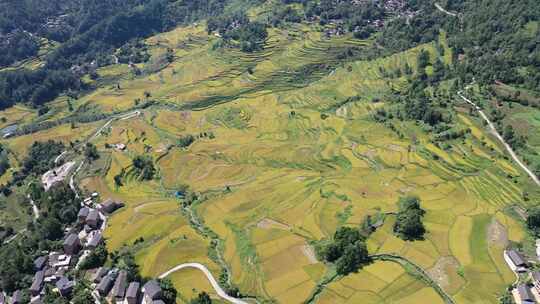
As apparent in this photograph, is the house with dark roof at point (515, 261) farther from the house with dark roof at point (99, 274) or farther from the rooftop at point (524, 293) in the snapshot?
the house with dark roof at point (99, 274)

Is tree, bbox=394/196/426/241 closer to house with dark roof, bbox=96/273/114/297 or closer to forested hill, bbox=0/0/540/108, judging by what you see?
house with dark roof, bbox=96/273/114/297

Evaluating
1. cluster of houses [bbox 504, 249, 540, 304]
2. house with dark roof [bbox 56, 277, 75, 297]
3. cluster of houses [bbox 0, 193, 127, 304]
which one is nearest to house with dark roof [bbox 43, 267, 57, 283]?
cluster of houses [bbox 0, 193, 127, 304]

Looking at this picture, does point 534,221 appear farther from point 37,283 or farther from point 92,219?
point 37,283

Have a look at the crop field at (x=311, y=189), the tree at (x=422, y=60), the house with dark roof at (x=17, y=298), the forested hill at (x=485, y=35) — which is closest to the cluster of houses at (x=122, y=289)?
the crop field at (x=311, y=189)

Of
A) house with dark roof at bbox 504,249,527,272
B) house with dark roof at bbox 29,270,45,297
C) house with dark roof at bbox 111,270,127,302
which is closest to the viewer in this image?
house with dark roof at bbox 504,249,527,272

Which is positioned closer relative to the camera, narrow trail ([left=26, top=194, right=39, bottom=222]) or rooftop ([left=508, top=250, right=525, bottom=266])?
rooftop ([left=508, top=250, right=525, bottom=266])

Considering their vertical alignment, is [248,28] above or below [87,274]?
above

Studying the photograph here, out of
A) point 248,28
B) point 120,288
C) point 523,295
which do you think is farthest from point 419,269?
point 248,28

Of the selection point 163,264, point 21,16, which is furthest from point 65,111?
point 163,264
